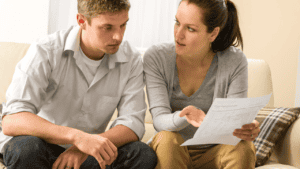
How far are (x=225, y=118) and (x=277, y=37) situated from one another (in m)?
1.95

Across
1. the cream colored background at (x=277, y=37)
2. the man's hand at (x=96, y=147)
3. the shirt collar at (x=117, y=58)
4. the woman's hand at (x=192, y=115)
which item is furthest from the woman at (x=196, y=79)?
the cream colored background at (x=277, y=37)

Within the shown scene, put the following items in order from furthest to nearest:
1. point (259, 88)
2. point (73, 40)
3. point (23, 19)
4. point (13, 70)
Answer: point (23, 19) → point (259, 88) → point (13, 70) → point (73, 40)

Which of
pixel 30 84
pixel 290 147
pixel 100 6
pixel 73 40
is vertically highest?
pixel 100 6

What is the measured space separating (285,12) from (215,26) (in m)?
1.65

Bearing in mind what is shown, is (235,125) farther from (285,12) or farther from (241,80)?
(285,12)

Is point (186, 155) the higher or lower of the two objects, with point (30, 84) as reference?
lower

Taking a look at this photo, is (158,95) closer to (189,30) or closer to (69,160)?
(189,30)

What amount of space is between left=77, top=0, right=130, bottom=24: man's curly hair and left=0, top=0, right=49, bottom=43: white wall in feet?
4.93

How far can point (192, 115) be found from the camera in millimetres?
1058

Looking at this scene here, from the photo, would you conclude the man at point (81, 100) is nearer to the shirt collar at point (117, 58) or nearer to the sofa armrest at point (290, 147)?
the shirt collar at point (117, 58)

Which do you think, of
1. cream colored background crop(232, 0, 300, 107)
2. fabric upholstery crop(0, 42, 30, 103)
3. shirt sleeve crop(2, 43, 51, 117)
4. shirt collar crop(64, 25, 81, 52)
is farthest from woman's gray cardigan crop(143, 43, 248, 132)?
cream colored background crop(232, 0, 300, 107)

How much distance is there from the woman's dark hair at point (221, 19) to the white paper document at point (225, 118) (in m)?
0.43

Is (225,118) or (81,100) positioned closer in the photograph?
(225,118)

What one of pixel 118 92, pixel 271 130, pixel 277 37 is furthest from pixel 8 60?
pixel 277 37
